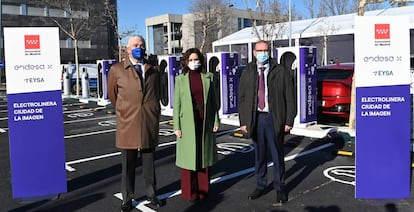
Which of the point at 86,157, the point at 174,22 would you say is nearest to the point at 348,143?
the point at 86,157

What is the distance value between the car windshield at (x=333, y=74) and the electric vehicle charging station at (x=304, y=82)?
48 cm

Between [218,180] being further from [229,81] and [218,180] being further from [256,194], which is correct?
[229,81]

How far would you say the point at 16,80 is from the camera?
4.56 m

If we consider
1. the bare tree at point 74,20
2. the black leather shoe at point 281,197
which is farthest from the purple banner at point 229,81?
the bare tree at point 74,20

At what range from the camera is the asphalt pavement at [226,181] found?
4457 mm

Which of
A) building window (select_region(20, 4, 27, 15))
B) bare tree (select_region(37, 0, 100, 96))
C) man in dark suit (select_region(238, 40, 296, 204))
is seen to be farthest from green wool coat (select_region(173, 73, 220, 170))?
building window (select_region(20, 4, 27, 15))

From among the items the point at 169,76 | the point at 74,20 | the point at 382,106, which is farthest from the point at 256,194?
the point at 74,20

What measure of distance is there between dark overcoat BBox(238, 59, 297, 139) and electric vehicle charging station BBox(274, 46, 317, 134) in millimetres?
4472

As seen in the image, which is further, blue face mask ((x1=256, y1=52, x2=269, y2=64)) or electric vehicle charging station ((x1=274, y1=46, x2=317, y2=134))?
electric vehicle charging station ((x1=274, y1=46, x2=317, y2=134))

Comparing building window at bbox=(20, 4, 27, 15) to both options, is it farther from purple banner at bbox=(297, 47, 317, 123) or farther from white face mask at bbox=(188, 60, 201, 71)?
white face mask at bbox=(188, 60, 201, 71)

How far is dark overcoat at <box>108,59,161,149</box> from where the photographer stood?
427 cm

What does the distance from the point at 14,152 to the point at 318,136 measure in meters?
5.65

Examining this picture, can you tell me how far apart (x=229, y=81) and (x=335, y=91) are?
9.94 ft

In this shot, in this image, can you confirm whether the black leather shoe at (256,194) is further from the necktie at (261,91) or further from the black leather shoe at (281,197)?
the necktie at (261,91)
